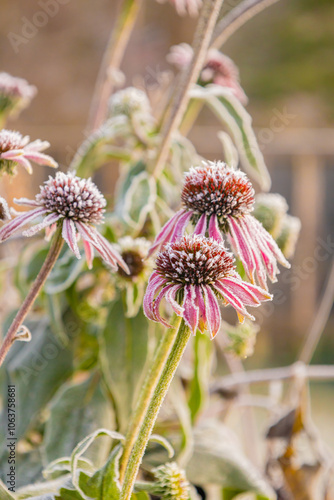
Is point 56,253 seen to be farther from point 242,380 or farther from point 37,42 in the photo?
point 37,42

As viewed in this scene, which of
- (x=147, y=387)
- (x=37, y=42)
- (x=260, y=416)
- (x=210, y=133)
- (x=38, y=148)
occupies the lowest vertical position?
(x=260, y=416)

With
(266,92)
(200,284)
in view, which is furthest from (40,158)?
(266,92)

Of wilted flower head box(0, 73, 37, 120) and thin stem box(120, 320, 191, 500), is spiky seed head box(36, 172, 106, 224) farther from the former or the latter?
wilted flower head box(0, 73, 37, 120)

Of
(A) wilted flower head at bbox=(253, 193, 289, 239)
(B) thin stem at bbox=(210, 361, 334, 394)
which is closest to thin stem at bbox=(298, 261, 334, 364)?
(B) thin stem at bbox=(210, 361, 334, 394)

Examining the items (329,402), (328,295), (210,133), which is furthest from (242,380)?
(210,133)

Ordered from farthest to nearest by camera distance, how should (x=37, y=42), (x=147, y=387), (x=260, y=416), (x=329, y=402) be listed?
(x=37, y=42), (x=329, y=402), (x=260, y=416), (x=147, y=387)

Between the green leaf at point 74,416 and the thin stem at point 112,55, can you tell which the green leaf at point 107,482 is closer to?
the green leaf at point 74,416

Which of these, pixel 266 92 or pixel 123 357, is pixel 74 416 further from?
pixel 266 92
